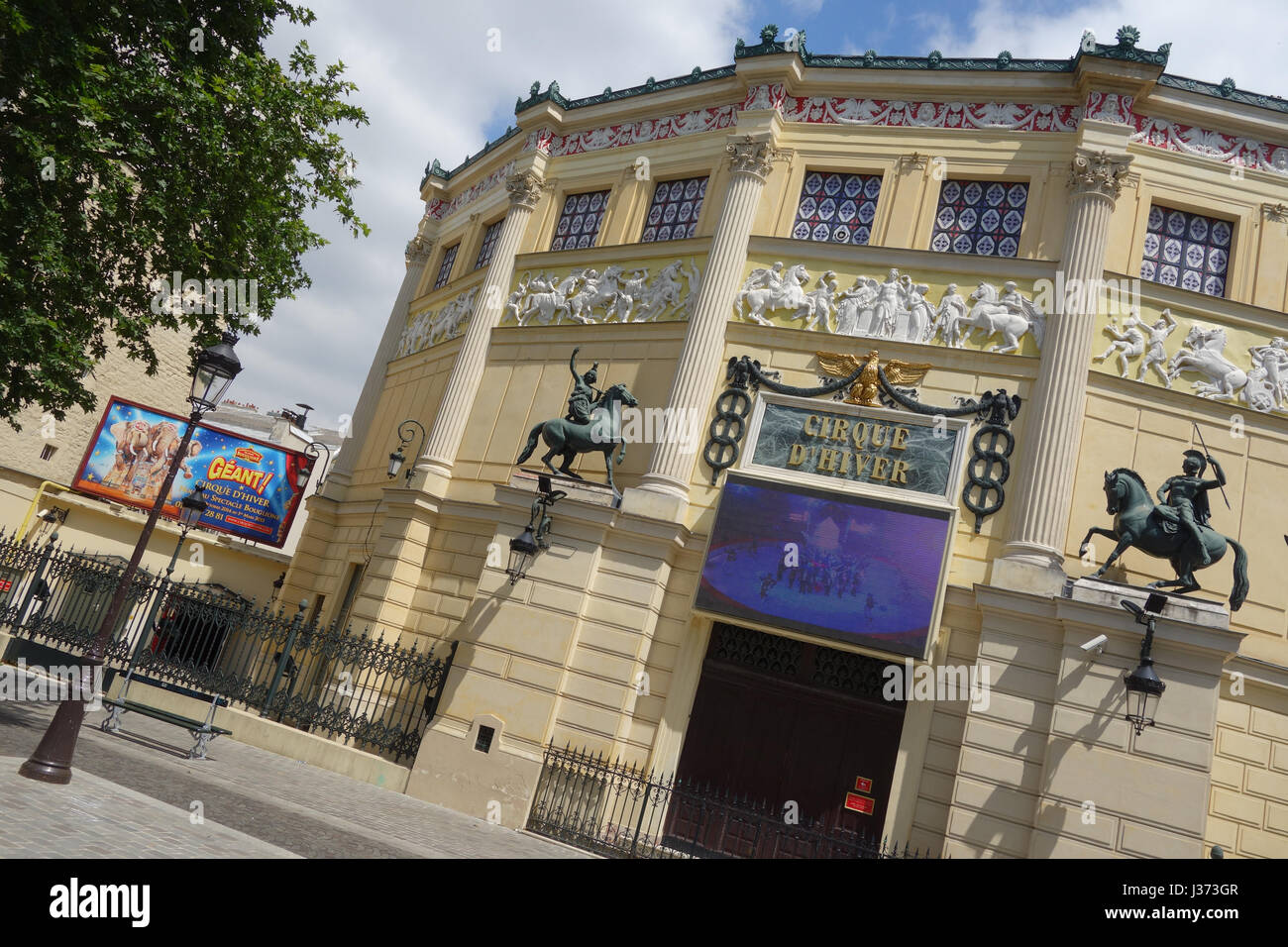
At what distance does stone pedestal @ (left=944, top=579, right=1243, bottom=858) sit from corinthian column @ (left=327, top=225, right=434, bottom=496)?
19.3 m

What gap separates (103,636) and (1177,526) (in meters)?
15.0

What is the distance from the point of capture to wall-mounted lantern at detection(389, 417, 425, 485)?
73.3 feet

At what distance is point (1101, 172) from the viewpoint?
657 inches

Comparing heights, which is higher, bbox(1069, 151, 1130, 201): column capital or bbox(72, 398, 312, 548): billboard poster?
bbox(1069, 151, 1130, 201): column capital

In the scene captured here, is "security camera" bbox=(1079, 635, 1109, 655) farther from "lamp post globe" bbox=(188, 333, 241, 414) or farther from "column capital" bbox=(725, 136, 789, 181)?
"lamp post globe" bbox=(188, 333, 241, 414)

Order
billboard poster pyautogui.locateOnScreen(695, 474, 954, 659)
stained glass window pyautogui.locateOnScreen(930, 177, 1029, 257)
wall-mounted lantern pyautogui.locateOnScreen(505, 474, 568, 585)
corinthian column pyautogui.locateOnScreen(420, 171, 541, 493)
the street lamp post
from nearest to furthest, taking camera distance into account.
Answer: the street lamp post
billboard poster pyautogui.locateOnScreen(695, 474, 954, 659)
wall-mounted lantern pyautogui.locateOnScreen(505, 474, 568, 585)
stained glass window pyautogui.locateOnScreen(930, 177, 1029, 257)
corinthian column pyautogui.locateOnScreen(420, 171, 541, 493)

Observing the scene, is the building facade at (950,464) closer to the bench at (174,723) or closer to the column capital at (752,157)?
the column capital at (752,157)

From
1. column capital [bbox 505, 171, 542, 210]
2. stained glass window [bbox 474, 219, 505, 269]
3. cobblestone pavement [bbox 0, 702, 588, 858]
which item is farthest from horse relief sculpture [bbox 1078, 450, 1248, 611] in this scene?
stained glass window [bbox 474, 219, 505, 269]

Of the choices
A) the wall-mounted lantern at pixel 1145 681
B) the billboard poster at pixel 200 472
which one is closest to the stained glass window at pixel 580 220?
the billboard poster at pixel 200 472

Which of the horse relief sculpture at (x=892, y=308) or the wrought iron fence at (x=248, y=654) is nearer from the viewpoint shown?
the wrought iron fence at (x=248, y=654)

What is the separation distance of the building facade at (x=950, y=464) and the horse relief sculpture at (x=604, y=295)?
3.5 inches

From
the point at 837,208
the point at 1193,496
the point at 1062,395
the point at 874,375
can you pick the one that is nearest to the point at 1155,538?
the point at 1193,496

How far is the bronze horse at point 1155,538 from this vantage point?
1365 cm
